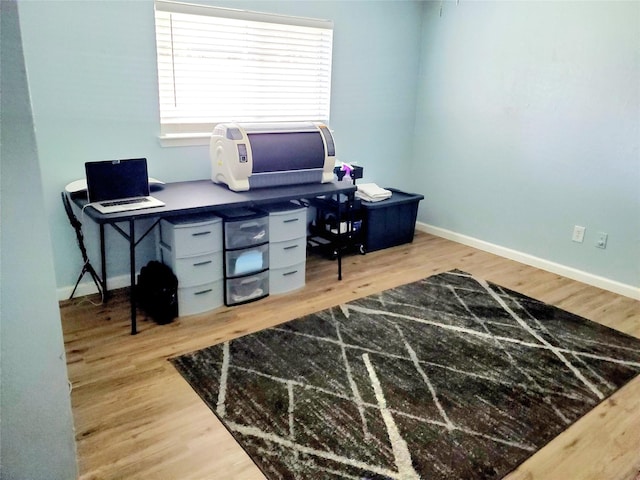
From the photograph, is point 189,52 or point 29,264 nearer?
point 29,264

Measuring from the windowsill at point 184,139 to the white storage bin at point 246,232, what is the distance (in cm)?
76

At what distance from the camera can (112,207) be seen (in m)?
2.45

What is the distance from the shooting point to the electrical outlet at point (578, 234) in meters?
3.50

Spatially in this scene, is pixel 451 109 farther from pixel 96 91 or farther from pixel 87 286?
pixel 87 286

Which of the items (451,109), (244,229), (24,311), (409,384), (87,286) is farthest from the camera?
(451,109)

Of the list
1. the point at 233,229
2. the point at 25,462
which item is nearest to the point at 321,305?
the point at 233,229

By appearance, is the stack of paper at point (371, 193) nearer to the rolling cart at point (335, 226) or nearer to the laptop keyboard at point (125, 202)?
the rolling cart at point (335, 226)

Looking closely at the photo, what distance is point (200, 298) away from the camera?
9.32 feet


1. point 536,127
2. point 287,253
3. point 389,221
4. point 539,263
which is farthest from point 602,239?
point 287,253

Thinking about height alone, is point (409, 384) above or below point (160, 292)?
below

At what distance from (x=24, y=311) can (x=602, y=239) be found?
3515 millimetres

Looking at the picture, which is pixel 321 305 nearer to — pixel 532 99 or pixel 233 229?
pixel 233 229

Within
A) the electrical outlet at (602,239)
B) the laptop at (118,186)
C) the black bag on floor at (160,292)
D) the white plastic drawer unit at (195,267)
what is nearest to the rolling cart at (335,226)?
the white plastic drawer unit at (195,267)

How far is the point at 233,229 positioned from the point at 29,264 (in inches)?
61.2
